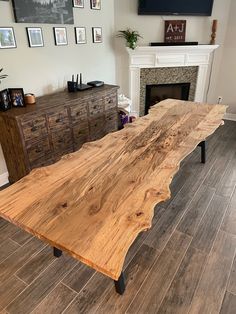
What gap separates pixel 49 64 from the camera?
278cm

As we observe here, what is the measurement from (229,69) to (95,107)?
2.55m

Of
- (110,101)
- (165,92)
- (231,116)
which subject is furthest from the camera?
(165,92)

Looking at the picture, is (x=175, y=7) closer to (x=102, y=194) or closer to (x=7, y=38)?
(x=7, y=38)

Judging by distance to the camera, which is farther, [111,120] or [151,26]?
[151,26]

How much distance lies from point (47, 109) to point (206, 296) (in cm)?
201

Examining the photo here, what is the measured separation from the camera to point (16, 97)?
232cm

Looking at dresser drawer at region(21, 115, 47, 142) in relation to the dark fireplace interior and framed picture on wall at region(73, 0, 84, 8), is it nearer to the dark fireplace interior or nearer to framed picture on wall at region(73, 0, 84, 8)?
framed picture on wall at region(73, 0, 84, 8)

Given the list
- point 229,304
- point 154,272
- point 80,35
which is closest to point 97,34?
point 80,35

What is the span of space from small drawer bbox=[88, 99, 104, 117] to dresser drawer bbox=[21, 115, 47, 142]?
0.70 metres

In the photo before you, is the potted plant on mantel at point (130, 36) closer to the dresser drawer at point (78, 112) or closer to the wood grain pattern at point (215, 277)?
the dresser drawer at point (78, 112)

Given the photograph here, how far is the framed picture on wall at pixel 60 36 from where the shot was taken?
108 inches

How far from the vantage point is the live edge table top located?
104 cm

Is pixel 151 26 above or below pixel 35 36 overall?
above

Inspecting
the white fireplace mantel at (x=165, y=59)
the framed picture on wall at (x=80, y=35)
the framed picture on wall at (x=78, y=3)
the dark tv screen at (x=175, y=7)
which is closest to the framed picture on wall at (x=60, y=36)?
the framed picture on wall at (x=80, y=35)
